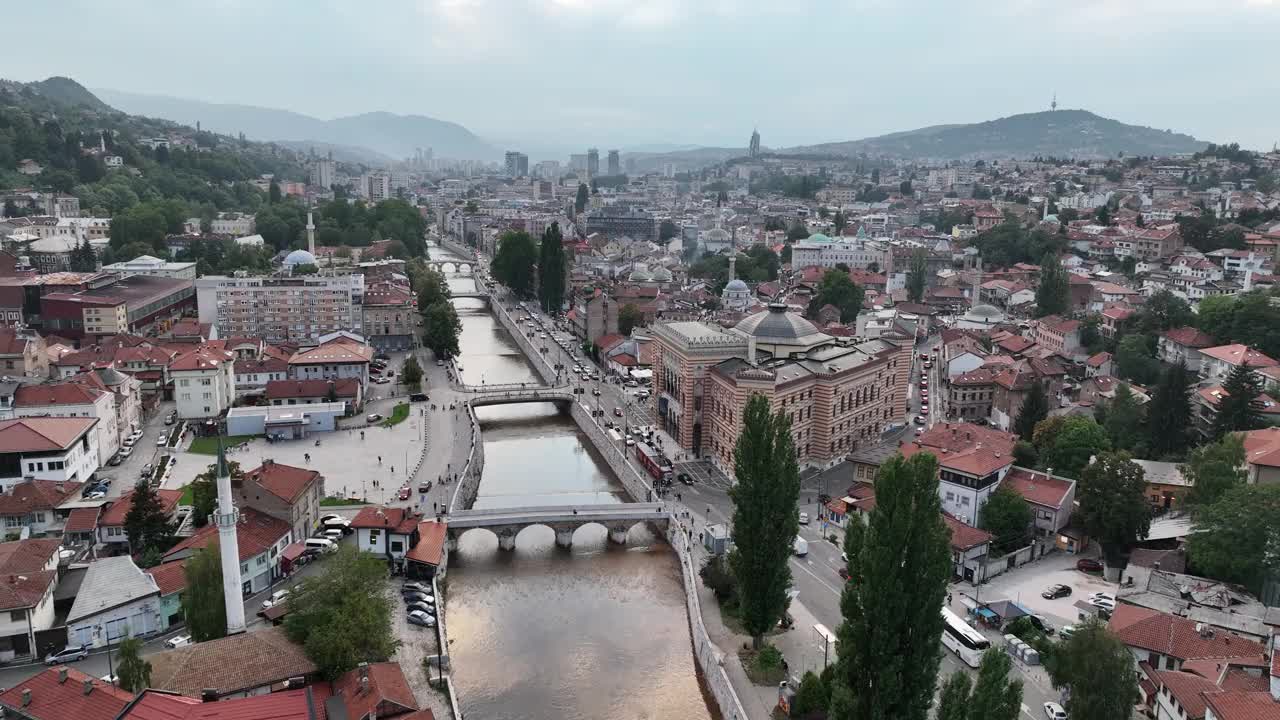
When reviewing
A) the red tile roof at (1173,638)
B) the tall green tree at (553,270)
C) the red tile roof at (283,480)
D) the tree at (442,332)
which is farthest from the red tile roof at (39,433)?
the tall green tree at (553,270)

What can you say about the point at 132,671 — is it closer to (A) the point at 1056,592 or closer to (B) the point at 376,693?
(B) the point at 376,693

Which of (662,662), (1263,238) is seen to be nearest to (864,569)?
(662,662)

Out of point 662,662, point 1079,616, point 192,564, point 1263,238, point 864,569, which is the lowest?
point 662,662

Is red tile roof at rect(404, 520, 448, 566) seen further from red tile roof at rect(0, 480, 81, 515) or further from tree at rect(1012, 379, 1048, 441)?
tree at rect(1012, 379, 1048, 441)

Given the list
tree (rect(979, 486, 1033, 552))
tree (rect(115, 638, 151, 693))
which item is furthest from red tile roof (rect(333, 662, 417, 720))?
tree (rect(979, 486, 1033, 552))

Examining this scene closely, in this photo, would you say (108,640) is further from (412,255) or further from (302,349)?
(412,255)

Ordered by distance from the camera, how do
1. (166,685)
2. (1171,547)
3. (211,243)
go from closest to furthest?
(166,685)
(1171,547)
(211,243)

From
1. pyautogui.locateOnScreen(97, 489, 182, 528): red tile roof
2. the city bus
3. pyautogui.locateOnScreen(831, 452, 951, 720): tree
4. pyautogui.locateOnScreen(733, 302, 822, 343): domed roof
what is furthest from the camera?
pyautogui.locateOnScreen(733, 302, 822, 343): domed roof
